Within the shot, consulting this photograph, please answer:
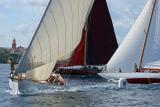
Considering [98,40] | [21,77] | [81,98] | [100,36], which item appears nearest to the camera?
[21,77]

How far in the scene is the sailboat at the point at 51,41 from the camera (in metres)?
43.7

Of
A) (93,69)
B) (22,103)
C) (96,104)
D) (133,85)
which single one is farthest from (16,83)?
(93,69)

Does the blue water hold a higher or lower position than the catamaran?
lower

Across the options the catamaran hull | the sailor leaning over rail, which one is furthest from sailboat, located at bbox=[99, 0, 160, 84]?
the sailor leaning over rail

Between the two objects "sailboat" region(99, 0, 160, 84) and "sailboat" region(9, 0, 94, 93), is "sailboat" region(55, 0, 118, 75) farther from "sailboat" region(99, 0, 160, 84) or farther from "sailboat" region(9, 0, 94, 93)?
"sailboat" region(9, 0, 94, 93)

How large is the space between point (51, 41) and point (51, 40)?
0.08 metres

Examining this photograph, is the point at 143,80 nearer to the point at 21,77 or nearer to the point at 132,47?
the point at 132,47

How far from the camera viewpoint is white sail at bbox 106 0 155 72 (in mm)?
66125

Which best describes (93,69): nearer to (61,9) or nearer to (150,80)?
(150,80)

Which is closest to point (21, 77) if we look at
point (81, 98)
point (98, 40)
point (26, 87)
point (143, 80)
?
point (26, 87)

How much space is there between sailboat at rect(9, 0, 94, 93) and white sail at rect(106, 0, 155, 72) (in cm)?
2065

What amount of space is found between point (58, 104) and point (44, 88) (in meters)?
6.26

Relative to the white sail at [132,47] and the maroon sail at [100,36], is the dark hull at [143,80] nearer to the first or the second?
the white sail at [132,47]

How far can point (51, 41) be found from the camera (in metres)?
44.1
